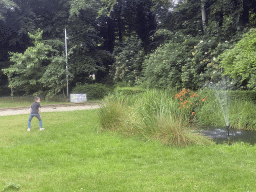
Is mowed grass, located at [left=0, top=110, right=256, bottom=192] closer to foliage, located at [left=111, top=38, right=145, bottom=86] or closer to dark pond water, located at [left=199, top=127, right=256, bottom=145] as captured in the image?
dark pond water, located at [left=199, top=127, right=256, bottom=145]

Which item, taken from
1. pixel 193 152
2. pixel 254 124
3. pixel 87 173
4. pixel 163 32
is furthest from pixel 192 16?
pixel 87 173

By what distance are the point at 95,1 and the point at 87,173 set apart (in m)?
22.0

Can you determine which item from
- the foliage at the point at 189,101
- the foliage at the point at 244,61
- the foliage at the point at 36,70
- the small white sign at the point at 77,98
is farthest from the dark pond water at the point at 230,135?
the foliage at the point at 36,70

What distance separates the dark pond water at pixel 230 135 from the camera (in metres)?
7.39

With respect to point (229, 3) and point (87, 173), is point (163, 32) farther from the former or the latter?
point (87, 173)

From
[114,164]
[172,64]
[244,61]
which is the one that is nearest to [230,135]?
[244,61]

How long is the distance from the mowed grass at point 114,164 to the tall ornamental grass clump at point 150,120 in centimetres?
32

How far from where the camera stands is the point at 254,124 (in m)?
8.90

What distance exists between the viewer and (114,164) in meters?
5.51

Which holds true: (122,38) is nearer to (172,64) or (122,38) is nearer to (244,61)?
(172,64)

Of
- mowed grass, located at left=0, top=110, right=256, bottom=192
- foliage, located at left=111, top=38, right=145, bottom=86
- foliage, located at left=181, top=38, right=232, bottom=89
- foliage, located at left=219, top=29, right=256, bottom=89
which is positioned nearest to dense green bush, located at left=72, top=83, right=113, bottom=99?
foliage, located at left=111, top=38, right=145, bottom=86

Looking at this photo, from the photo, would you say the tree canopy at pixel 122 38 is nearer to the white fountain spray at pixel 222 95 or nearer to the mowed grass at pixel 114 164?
the white fountain spray at pixel 222 95

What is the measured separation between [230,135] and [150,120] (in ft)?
8.42

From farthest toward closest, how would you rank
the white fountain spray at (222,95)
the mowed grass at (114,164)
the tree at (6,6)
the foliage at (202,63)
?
the tree at (6,6), the foliage at (202,63), the white fountain spray at (222,95), the mowed grass at (114,164)
